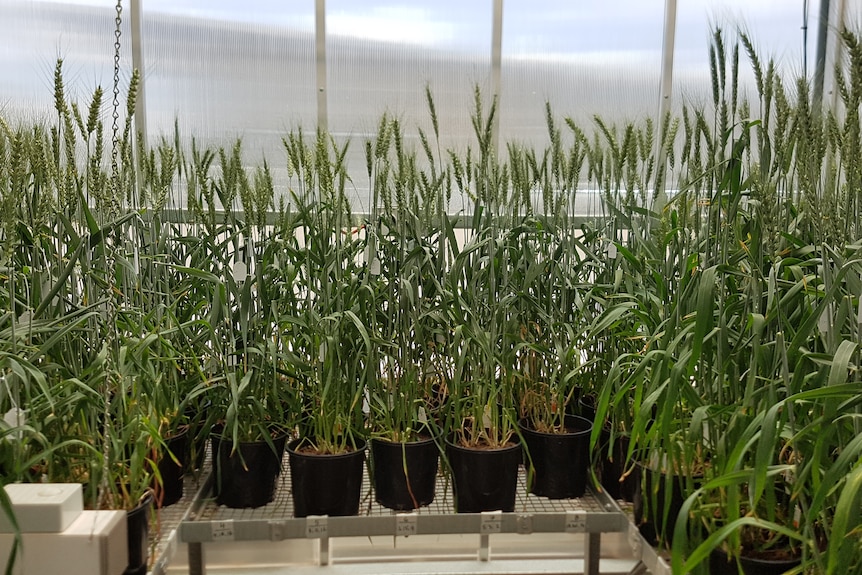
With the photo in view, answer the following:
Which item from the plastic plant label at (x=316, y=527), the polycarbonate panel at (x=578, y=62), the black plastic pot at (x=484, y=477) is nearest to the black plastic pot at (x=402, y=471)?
the black plastic pot at (x=484, y=477)

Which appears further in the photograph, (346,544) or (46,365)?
(346,544)

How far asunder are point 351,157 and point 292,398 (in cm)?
175

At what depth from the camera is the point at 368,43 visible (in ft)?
10.2

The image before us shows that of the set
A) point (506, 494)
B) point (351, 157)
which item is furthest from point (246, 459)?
point (351, 157)

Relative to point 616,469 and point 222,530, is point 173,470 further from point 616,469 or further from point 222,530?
point 616,469

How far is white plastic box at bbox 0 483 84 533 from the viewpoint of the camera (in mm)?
1061

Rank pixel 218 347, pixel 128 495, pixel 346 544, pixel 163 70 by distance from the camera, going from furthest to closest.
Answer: pixel 163 70 < pixel 346 544 < pixel 218 347 < pixel 128 495

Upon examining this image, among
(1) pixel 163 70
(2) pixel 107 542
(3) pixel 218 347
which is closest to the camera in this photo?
(2) pixel 107 542

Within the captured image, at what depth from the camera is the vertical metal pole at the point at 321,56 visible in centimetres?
305

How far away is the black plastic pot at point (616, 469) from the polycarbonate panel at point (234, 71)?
6.83 ft

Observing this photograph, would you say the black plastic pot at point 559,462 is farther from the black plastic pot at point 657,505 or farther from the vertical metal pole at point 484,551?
the vertical metal pole at point 484,551

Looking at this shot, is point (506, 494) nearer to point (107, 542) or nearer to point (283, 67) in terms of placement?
point (107, 542)

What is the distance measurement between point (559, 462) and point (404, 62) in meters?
2.19

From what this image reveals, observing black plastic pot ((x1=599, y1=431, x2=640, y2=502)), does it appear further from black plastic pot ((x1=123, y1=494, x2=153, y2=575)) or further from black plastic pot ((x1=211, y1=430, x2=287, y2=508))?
black plastic pot ((x1=123, y1=494, x2=153, y2=575))
